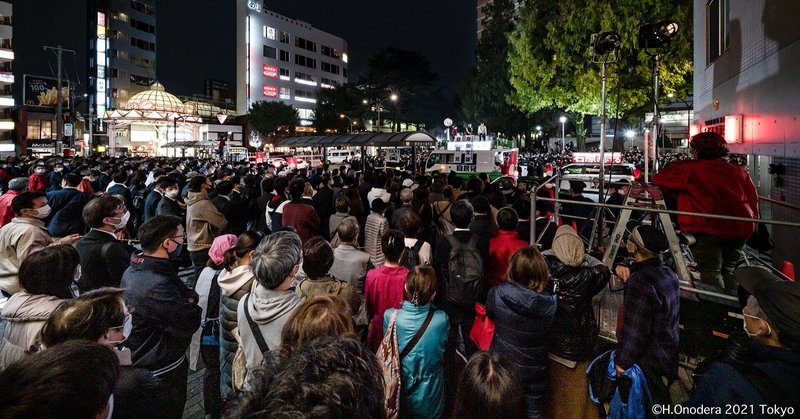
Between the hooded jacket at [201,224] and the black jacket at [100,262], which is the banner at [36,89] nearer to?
the hooded jacket at [201,224]

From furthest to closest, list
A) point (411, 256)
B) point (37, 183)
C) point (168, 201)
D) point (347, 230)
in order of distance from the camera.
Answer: point (37, 183), point (168, 201), point (411, 256), point (347, 230)

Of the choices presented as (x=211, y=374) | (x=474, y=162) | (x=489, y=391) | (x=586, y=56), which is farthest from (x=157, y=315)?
(x=586, y=56)

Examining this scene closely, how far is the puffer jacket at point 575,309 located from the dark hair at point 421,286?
41.2 inches

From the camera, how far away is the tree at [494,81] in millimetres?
42188

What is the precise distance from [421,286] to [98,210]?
3.27 metres

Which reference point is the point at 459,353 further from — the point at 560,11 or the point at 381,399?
the point at 560,11

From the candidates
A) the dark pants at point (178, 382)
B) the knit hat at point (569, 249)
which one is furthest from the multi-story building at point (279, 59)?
the knit hat at point (569, 249)

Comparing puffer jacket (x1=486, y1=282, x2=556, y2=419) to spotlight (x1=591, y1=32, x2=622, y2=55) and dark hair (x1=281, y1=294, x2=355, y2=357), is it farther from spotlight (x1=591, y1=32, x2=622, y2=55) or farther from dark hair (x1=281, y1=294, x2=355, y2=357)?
spotlight (x1=591, y1=32, x2=622, y2=55)

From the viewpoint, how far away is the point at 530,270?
128 inches

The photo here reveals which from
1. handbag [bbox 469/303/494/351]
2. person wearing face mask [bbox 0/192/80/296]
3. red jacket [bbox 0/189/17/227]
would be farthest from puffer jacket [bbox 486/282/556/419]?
red jacket [bbox 0/189/17/227]

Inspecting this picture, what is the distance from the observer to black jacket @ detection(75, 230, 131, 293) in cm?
416

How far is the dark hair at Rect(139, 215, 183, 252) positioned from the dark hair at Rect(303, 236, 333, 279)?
1024mm

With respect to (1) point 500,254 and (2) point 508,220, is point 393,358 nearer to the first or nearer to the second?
(1) point 500,254

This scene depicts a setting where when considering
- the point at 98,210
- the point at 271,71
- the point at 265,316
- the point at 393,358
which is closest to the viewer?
the point at 265,316
